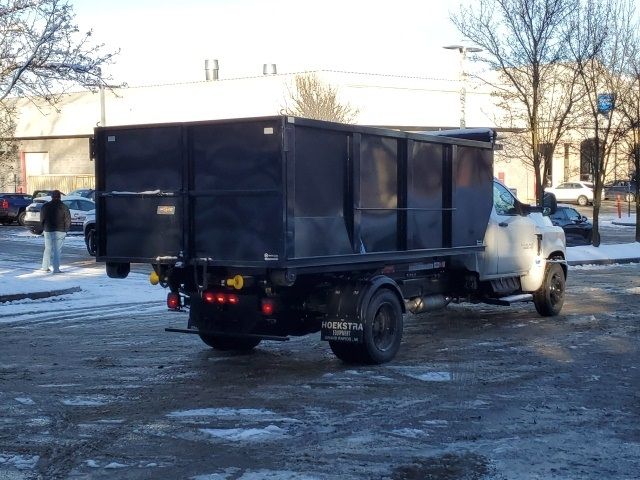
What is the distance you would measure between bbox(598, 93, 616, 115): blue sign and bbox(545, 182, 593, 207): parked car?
106ft

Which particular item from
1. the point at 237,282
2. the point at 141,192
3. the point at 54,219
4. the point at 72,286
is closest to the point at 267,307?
the point at 237,282

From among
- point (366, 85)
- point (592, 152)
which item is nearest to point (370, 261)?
point (592, 152)

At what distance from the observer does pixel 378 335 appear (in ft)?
35.6

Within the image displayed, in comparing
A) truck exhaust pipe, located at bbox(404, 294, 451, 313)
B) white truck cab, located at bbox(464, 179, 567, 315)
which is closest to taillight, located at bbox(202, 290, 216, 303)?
truck exhaust pipe, located at bbox(404, 294, 451, 313)

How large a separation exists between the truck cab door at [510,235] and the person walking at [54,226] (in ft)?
34.0

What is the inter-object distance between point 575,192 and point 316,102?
23258 mm

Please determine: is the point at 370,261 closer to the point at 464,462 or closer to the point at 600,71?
the point at 464,462

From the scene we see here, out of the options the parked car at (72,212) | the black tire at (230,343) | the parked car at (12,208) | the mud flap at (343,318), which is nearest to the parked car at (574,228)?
the parked car at (72,212)

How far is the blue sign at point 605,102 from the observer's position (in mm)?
27752

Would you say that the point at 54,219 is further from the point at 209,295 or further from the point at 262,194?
the point at 262,194

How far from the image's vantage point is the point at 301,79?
45.0 m

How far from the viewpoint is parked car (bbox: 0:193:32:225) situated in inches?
1676

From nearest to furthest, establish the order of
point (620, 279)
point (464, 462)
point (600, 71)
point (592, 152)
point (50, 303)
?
point (464, 462) < point (50, 303) < point (620, 279) < point (600, 71) < point (592, 152)

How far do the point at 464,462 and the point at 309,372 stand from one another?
371cm
